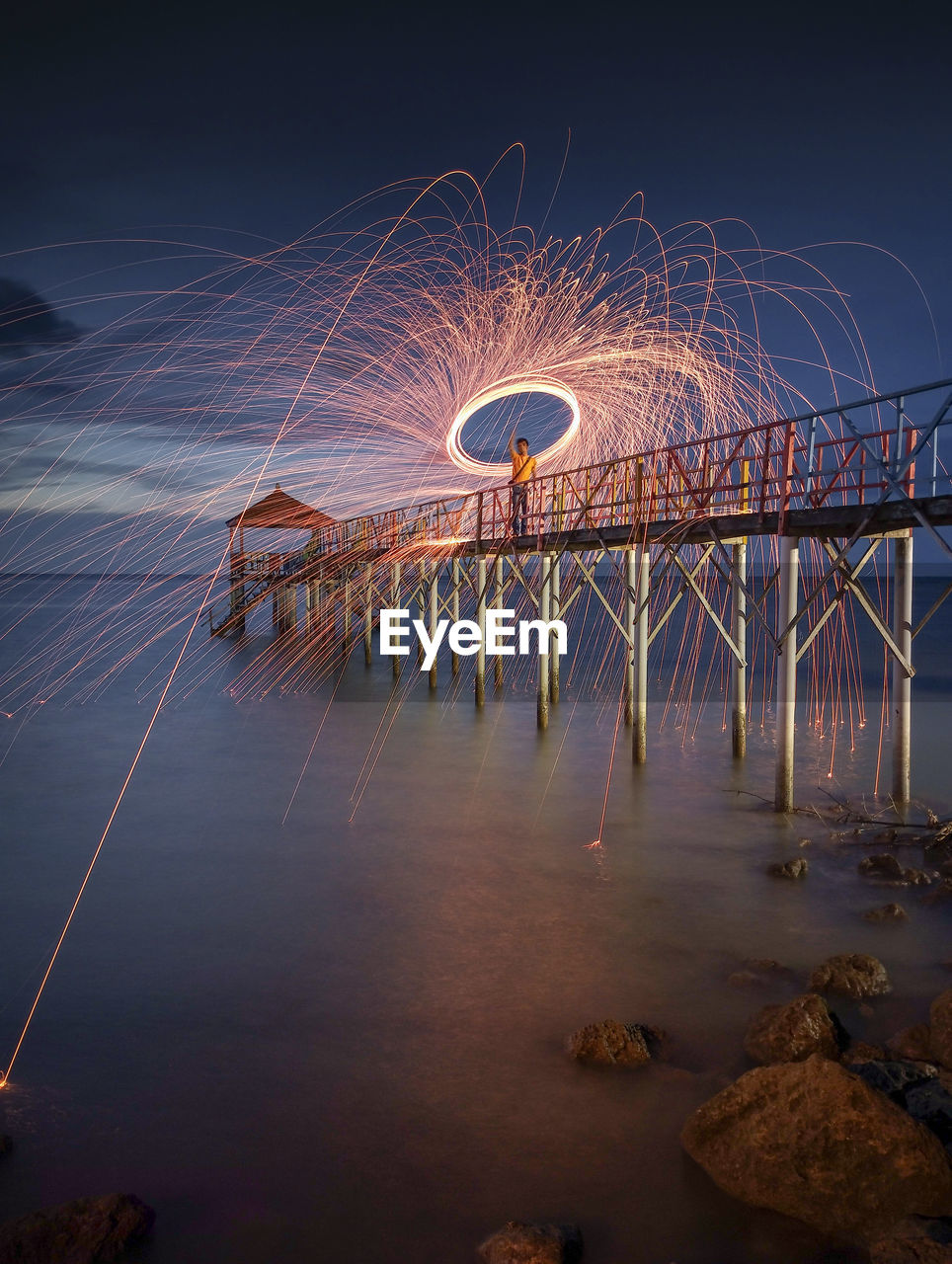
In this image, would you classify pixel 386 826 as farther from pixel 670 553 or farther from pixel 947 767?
pixel 947 767

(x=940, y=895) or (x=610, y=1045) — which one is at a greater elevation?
(x=940, y=895)

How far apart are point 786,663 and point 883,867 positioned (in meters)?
3.30

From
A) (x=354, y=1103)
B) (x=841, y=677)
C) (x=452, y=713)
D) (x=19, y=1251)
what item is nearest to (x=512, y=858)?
(x=354, y=1103)

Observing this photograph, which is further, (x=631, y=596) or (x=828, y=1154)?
(x=631, y=596)

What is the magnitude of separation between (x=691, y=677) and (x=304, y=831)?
80.7 feet

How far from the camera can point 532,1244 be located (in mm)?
4582

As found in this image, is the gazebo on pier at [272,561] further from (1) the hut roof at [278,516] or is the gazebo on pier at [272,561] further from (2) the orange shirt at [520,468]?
(2) the orange shirt at [520,468]

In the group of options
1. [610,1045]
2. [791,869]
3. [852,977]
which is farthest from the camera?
[791,869]

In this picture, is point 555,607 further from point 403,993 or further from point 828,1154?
point 828,1154

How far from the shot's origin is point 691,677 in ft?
115

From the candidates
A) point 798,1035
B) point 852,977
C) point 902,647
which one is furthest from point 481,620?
point 798,1035

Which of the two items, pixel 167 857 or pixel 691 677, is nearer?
pixel 167 857

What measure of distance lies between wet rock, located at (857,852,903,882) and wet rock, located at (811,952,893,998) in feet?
9.23

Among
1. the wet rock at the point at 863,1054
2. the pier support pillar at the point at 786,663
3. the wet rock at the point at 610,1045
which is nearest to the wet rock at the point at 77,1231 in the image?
the wet rock at the point at 610,1045
